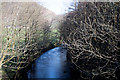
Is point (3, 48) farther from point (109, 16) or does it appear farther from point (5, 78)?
point (109, 16)

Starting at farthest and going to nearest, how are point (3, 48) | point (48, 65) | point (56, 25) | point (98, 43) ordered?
point (56, 25)
point (48, 65)
point (98, 43)
point (3, 48)

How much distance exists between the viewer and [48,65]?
12164 millimetres

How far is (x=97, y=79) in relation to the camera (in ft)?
18.4

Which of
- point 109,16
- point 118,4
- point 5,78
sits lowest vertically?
point 5,78

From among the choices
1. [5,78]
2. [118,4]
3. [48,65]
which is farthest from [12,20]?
[48,65]

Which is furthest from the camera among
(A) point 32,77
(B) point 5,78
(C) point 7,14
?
(A) point 32,77

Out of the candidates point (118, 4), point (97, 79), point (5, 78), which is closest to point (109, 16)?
point (118, 4)

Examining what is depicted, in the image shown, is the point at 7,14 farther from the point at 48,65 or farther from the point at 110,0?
the point at 48,65

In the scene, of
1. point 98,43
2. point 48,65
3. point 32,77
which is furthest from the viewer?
point 48,65

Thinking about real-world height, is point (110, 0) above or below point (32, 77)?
above

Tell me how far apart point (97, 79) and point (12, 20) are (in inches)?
162

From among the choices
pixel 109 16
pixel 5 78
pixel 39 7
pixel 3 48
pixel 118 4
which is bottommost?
pixel 5 78

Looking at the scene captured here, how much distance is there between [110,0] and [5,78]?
19.6ft

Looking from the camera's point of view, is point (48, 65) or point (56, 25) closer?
point (48, 65)
